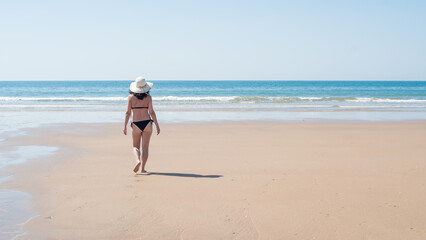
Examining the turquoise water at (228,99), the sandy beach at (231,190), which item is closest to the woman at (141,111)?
the sandy beach at (231,190)

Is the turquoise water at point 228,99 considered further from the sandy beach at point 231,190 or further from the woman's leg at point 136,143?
the woman's leg at point 136,143

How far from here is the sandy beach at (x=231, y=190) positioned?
384 cm

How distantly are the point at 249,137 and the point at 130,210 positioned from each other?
620cm

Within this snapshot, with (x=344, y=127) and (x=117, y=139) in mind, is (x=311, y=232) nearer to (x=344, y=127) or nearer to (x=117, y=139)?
(x=117, y=139)

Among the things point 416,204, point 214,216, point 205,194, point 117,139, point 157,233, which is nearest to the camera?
point 157,233

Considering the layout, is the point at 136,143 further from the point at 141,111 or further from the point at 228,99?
the point at 228,99

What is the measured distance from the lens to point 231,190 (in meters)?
5.16

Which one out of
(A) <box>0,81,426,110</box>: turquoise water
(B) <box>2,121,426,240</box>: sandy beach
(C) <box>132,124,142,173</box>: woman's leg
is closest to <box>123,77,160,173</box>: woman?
(C) <box>132,124,142,173</box>: woman's leg

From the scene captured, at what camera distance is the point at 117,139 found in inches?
392

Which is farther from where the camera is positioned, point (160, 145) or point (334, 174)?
point (160, 145)

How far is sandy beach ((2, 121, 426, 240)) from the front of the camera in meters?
3.84

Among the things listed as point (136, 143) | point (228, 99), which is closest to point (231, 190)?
point (136, 143)

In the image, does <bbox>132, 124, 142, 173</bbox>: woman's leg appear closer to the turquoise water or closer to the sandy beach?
the sandy beach

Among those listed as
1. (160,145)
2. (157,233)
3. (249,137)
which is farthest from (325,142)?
(157,233)
